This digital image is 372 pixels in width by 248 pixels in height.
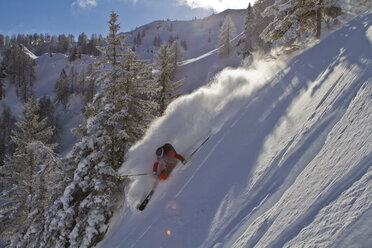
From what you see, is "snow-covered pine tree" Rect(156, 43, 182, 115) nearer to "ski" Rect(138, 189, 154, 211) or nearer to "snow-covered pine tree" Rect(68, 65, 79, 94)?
"ski" Rect(138, 189, 154, 211)

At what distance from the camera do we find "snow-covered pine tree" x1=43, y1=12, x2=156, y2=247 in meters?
8.69

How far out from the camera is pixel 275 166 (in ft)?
15.8

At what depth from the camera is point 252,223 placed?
12.8 ft

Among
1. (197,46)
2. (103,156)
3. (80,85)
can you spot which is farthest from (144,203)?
(197,46)

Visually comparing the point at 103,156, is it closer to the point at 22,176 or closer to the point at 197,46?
the point at 22,176

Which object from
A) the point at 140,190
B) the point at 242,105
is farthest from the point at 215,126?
the point at 140,190

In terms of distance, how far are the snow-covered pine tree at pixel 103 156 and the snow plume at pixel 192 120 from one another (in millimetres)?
1180

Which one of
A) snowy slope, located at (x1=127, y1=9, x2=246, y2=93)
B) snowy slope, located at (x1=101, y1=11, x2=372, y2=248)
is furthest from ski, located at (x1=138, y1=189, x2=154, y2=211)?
snowy slope, located at (x1=127, y1=9, x2=246, y2=93)

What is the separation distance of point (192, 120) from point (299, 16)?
11.2 metres

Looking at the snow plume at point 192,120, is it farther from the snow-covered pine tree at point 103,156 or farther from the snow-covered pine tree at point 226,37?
the snow-covered pine tree at point 226,37

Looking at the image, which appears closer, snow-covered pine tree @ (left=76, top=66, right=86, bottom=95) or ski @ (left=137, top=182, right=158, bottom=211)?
ski @ (left=137, top=182, right=158, bottom=211)

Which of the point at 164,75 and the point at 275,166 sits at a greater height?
the point at 164,75

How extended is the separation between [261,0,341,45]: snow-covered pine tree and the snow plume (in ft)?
15.2

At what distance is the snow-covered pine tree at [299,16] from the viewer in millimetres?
13789
